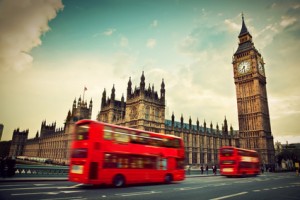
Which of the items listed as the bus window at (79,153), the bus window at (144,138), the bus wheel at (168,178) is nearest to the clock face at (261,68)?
the bus wheel at (168,178)

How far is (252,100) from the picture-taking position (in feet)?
238

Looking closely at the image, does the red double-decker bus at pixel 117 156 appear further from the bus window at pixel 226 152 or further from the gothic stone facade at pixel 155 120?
the gothic stone facade at pixel 155 120

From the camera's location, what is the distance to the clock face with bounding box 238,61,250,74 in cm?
7540

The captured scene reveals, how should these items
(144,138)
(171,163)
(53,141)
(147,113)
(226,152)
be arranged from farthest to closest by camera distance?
(53,141) < (147,113) < (226,152) < (171,163) < (144,138)

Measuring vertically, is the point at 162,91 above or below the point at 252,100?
below

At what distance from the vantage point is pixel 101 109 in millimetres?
69938

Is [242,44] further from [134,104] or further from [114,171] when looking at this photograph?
[114,171]

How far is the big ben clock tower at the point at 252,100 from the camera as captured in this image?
222 feet

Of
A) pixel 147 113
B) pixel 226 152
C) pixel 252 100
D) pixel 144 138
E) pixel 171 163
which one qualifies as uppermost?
pixel 252 100

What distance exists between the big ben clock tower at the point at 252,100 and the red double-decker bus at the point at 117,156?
5929 cm

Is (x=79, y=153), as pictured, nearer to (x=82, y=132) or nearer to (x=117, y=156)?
(x=82, y=132)

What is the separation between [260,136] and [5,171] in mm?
69963

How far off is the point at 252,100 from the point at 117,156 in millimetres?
69784

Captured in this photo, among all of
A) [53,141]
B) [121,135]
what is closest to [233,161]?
[121,135]
